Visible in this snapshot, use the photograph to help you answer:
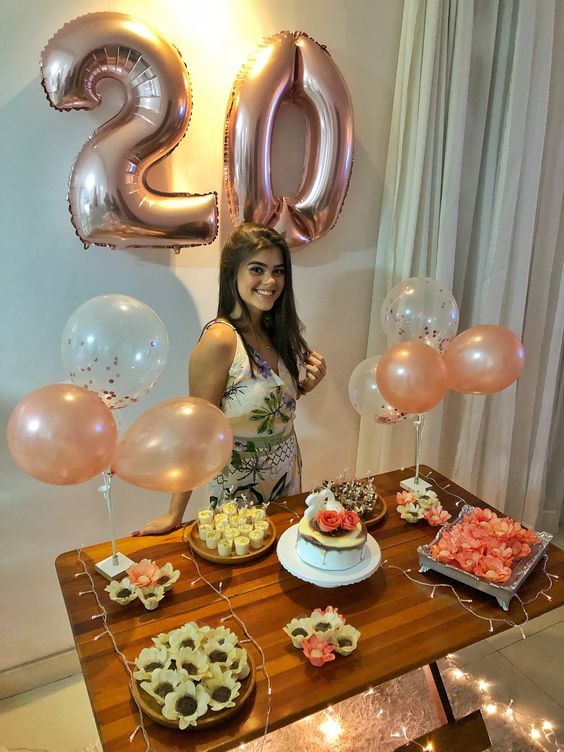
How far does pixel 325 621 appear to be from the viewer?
1089 millimetres

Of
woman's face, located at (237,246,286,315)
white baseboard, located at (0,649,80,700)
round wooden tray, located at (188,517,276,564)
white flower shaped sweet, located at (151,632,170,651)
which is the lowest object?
white baseboard, located at (0,649,80,700)

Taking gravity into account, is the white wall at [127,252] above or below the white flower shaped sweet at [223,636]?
above

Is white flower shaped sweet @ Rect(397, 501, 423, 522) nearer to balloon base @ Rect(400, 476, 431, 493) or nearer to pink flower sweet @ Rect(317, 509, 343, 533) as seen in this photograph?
balloon base @ Rect(400, 476, 431, 493)

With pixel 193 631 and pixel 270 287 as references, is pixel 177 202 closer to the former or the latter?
pixel 270 287

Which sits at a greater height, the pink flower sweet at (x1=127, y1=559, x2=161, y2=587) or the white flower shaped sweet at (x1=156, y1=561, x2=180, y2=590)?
the pink flower sweet at (x1=127, y1=559, x2=161, y2=587)

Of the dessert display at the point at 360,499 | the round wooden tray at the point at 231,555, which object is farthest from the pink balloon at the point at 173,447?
the dessert display at the point at 360,499

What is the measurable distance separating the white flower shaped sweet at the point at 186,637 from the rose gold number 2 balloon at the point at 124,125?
1.11m

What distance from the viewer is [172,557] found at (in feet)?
4.40

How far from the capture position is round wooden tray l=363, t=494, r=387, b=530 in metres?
1.47

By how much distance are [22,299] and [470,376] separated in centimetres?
138

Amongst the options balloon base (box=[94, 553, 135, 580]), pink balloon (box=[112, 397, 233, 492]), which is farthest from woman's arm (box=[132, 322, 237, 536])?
pink balloon (box=[112, 397, 233, 492])

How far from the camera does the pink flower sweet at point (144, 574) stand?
1.18 meters

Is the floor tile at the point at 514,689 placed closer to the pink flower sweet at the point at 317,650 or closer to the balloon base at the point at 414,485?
the balloon base at the point at 414,485

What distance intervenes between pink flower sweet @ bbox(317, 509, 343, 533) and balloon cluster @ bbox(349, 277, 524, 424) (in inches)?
14.5
